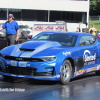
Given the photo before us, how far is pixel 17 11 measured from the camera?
45.8 m

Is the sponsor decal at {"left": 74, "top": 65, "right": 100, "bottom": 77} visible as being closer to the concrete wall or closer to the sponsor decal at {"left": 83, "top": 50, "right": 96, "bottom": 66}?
the sponsor decal at {"left": 83, "top": 50, "right": 96, "bottom": 66}

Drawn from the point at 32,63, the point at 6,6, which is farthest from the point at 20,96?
the point at 6,6

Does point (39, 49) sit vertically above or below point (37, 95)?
above

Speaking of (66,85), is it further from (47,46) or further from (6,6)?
(6,6)

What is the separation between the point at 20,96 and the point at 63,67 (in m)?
1.60

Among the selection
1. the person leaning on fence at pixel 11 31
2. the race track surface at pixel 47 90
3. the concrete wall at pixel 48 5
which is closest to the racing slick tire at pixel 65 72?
the race track surface at pixel 47 90

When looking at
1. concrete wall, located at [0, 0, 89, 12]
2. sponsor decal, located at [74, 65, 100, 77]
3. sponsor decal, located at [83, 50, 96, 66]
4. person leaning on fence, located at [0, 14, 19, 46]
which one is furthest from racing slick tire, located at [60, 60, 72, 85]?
concrete wall, located at [0, 0, 89, 12]

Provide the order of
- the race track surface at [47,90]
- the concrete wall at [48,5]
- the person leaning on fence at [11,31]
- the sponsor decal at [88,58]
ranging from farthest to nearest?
the concrete wall at [48,5] < the person leaning on fence at [11,31] < the sponsor decal at [88,58] < the race track surface at [47,90]

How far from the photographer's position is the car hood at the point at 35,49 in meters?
6.41

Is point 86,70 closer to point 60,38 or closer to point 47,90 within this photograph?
point 60,38

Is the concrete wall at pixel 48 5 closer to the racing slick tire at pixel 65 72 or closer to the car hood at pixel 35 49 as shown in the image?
the car hood at pixel 35 49

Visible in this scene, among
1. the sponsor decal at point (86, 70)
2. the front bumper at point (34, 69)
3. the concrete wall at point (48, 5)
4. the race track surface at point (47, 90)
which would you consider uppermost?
the concrete wall at point (48, 5)

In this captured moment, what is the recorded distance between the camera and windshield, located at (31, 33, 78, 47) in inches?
290

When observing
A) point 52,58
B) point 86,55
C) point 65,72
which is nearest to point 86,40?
point 86,55
